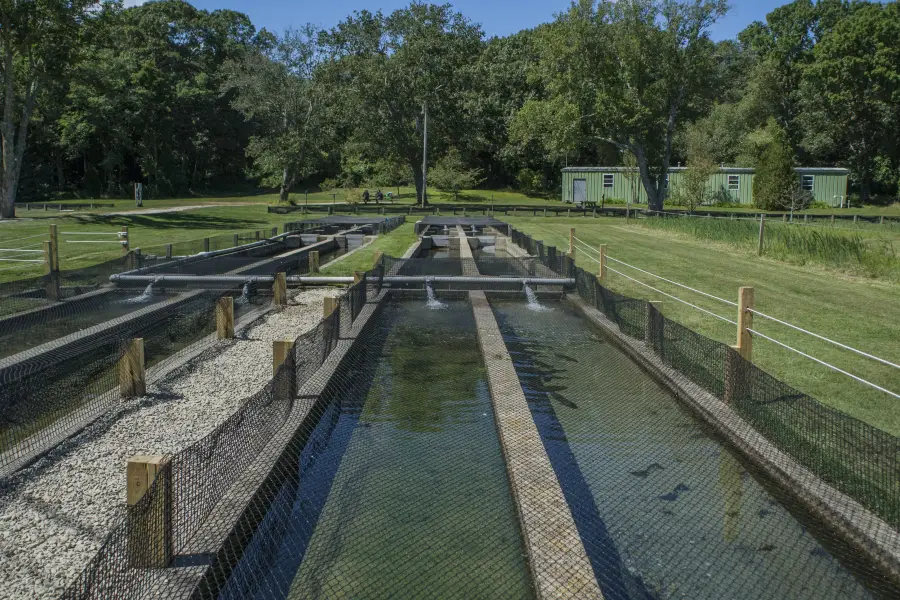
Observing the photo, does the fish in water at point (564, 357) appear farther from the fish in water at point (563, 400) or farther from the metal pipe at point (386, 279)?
the metal pipe at point (386, 279)

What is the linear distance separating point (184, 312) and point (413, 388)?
5.85 m

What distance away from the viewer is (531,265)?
1711 centimetres

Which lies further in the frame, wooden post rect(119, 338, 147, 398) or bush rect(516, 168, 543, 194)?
bush rect(516, 168, 543, 194)

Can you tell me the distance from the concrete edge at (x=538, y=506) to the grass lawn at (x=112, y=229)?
12.5 m

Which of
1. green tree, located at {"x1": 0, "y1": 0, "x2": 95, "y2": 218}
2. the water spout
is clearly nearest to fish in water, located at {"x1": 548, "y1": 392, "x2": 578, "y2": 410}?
the water spout

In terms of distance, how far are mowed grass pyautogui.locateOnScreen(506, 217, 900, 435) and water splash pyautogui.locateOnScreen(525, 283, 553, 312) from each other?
183 centimetres

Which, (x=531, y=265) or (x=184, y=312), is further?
(x=531, y=265)

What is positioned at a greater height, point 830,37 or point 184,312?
point 830,37

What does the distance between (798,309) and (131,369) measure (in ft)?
31.4

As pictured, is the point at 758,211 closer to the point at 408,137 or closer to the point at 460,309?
the point at 408,137

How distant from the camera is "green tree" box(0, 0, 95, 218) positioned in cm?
2778

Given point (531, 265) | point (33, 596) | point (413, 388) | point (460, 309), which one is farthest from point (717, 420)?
point (531, 265)

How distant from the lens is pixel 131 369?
25.2 ft

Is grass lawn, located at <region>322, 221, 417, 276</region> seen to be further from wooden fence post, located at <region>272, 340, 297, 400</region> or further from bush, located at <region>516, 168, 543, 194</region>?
bush, located at <region>516, 168, 543, 194</region>
